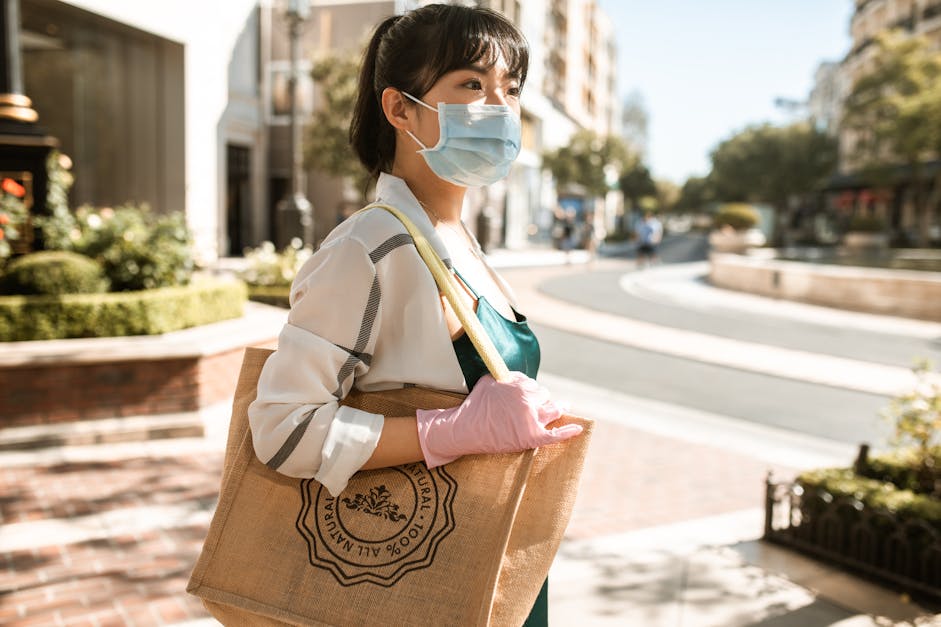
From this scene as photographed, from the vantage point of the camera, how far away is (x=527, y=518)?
133cm

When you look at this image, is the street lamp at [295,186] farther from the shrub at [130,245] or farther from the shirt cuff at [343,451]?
the shirt cuff at [343,451]

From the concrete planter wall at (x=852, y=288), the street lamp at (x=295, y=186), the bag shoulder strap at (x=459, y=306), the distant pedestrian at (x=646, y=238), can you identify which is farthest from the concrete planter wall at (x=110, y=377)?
the distant pedestrian at (x=646, y=238)

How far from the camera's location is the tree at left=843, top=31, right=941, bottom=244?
1481 inches

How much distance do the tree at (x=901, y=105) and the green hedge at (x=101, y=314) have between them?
39101 mm

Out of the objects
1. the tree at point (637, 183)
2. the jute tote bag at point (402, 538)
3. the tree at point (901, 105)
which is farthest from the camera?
the tree at point (637, 183)

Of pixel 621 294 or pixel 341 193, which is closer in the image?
pixel 621 294

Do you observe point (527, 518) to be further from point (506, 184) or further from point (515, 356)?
point (506, 184)

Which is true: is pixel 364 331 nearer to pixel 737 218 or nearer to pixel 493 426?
pixel 493 426

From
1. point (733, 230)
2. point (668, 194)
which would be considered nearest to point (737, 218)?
point (733, 230)

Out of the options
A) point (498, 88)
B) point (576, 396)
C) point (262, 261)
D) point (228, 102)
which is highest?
point (228, 102)

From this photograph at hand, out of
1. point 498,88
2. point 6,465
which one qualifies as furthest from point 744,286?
point 498,88

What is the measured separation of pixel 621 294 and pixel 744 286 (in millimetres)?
3681

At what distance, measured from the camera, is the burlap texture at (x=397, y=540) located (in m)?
1.27

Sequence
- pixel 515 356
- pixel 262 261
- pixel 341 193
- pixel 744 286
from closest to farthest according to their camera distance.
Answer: pixel 515 356 < pixel 262 261 < pixel 744 286 < pixel 341 193
